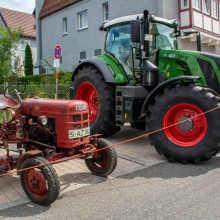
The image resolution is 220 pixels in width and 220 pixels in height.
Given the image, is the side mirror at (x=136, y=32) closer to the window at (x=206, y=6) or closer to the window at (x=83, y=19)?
the window at (x=206, y=6)

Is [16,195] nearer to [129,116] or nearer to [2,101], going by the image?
[2,101]

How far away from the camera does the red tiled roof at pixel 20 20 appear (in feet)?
112

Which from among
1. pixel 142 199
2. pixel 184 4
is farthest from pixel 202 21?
pixel 142 199

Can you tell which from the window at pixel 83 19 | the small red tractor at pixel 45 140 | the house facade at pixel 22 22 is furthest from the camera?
the house facade at pixel 22 22

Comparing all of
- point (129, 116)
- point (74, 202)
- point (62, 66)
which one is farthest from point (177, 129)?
point (62, 66)

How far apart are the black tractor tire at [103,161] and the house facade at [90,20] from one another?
40.1 feet

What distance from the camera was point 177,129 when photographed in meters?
5.50

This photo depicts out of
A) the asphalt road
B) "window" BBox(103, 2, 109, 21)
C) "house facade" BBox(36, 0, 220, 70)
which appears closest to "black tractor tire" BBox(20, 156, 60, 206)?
the asphalt road

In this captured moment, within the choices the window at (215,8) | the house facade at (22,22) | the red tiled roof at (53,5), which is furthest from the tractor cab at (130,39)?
the house facade at (22,22)

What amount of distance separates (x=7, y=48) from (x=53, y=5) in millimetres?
9517

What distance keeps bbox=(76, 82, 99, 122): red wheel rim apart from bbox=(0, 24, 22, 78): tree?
25.9ft

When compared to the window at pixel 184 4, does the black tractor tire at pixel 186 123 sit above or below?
below

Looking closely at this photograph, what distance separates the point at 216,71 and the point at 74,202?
3364 millimetres

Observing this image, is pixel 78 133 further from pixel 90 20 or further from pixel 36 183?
pixel 90 20
